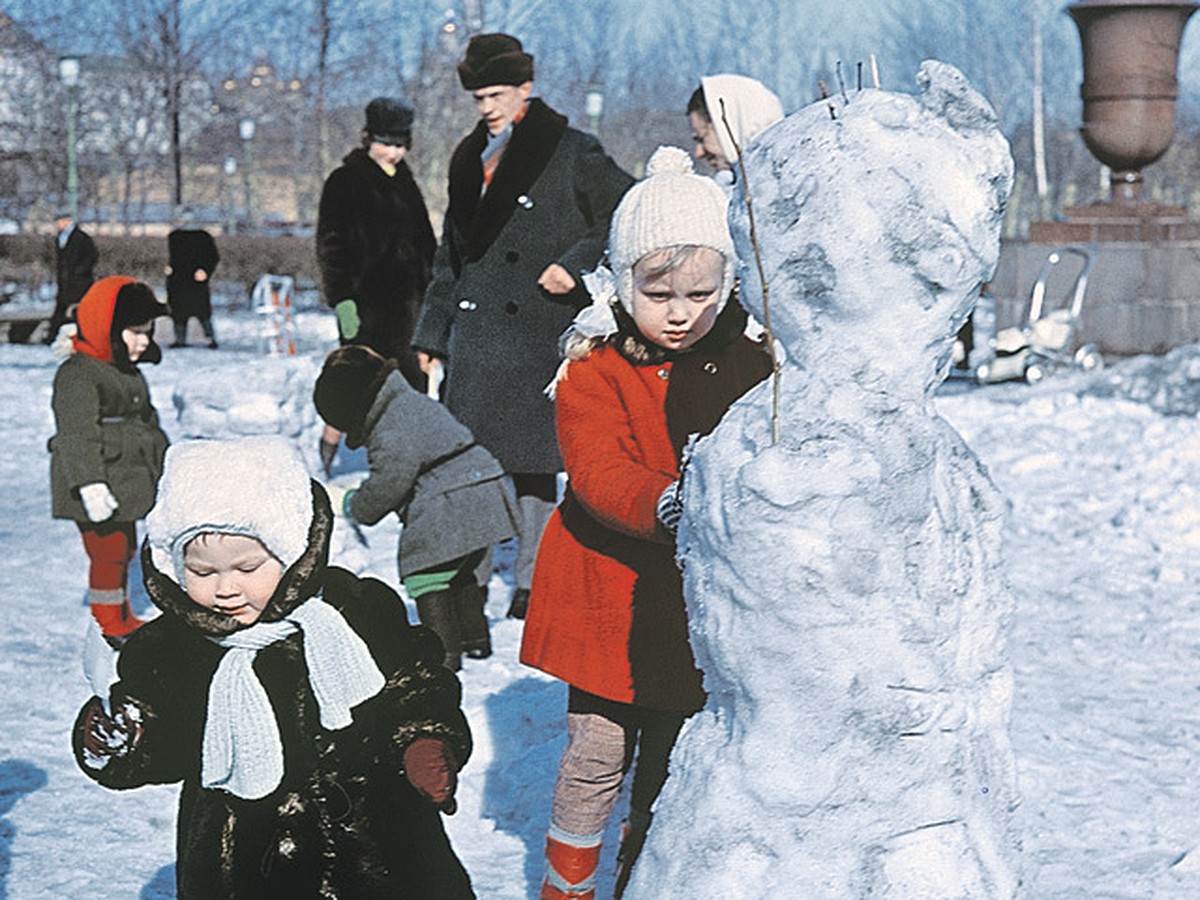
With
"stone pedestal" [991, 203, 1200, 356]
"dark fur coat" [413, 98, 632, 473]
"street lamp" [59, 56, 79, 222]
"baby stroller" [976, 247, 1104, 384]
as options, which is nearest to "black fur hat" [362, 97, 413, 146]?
"dark fur coat" [413, 98, 632, 473]

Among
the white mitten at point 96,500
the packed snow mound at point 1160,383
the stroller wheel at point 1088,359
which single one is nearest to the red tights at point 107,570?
the white mitten at point 96,500

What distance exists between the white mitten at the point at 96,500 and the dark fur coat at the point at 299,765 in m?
2.98

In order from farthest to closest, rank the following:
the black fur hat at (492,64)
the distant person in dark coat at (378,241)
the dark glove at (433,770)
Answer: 1. the distant person in dark coat at (378,241)
2. the black fur hat at (492,64)
3. the dark glove at (433,770)

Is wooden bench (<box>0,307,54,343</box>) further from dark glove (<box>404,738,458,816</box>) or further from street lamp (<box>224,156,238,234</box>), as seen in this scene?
dark glove (<box>404,738,458,816</box>)

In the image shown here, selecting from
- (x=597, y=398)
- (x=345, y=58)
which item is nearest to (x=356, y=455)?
(x=597, y=398)

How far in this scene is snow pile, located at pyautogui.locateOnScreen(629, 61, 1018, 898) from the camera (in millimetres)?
1916

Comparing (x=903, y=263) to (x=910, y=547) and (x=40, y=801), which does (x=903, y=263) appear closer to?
(x=910, y=547)

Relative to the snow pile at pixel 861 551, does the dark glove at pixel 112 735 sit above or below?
below

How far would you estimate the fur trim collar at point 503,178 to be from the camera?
18.7ft

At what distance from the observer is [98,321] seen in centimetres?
555

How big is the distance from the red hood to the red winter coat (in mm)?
2920

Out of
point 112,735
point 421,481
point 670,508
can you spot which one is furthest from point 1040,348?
point 112,735

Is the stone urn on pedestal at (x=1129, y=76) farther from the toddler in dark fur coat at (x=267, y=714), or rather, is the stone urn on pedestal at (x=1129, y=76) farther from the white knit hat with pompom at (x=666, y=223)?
the toddler in dark fur coat at (x=267, y=714)

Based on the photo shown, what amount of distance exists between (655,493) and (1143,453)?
22.3ft
